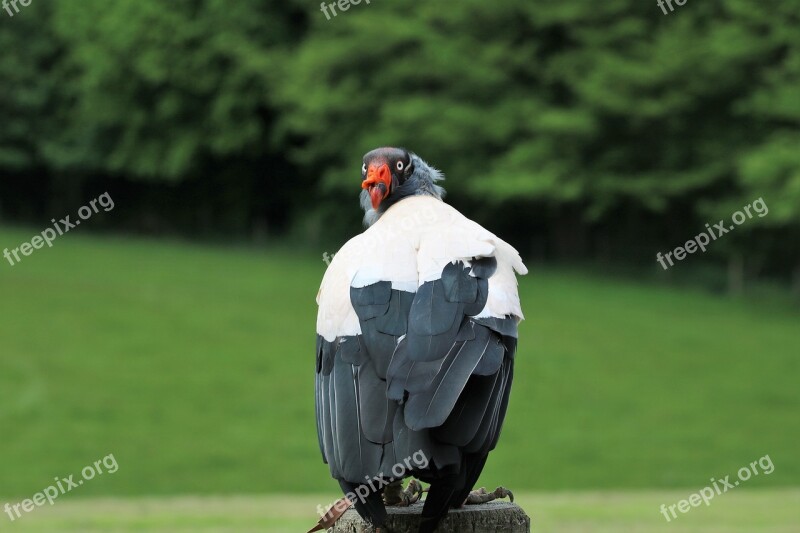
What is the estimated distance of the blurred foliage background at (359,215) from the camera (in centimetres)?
1898

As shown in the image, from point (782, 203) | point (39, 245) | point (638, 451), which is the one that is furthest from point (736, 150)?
point (39, 245)

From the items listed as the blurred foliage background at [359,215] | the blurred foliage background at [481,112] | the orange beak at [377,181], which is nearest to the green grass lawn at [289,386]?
the blurred foliage background at [359,215]

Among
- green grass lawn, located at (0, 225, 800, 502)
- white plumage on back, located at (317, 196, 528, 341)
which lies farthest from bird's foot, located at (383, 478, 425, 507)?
green grass lawn, located at (0, 225, 800, 502)

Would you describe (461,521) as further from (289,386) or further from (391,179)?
(289,386)

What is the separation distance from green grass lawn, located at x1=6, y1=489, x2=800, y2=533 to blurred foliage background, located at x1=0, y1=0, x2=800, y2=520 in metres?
2.68

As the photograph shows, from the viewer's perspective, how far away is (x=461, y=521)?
454 centimetres

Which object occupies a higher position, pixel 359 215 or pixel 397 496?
pixel 359 215

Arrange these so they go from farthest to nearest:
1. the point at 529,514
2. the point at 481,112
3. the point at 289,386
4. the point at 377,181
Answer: the point at 481,112, the point at 289,386, the point at 529,514, the point at 377,181

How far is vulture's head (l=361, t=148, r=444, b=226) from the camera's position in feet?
15.8

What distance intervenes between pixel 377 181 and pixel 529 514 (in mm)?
7403

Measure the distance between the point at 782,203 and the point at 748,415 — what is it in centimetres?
718

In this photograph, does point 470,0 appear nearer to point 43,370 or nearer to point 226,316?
point 226,316

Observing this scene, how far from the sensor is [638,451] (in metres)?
18.3

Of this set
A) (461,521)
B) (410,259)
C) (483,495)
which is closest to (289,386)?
(483,495)
